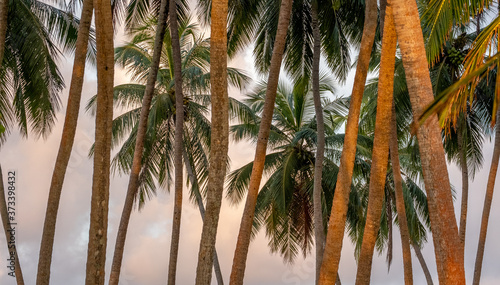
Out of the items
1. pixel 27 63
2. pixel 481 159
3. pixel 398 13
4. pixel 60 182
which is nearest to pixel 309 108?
Answer: pixel 481 159

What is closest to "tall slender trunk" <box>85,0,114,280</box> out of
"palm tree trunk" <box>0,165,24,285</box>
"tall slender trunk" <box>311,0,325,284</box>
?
"palm tree trunk" <box>0,165,24,285</box>

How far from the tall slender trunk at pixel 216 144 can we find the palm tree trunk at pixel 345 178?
1691 millimetres

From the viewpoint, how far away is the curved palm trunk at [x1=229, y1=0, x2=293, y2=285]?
31.0ft

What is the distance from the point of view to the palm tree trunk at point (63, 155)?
29.7 ft

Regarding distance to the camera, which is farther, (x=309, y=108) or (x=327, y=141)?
(x=309, y=108)

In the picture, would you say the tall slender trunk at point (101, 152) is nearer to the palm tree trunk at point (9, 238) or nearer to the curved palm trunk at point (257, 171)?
the curved palm trunk at point (257, 171)

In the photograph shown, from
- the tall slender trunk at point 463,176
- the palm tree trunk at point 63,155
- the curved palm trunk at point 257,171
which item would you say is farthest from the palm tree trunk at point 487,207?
the palm tree trunk at point 63,155

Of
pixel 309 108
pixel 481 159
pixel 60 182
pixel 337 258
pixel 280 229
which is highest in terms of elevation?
pixel 309 108

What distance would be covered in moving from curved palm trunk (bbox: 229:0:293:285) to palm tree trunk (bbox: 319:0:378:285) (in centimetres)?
146

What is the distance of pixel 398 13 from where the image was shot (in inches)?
253

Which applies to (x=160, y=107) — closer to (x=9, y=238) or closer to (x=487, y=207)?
(x=9, y=238)

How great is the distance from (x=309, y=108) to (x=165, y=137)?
22.4 feet

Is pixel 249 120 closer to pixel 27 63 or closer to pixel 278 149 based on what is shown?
pixel 278 149

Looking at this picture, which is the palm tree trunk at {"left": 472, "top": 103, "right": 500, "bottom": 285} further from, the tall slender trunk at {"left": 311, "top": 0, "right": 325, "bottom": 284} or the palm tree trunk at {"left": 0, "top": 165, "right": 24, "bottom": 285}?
the palm tree trunk at {"left": 0, "top": 165, "right": 24, "bottom": 285}
